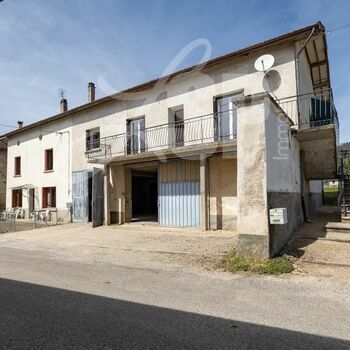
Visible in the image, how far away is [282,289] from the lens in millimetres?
4949

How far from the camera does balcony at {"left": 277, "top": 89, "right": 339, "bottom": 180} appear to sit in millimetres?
9719

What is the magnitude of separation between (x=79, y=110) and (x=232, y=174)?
10.3 m

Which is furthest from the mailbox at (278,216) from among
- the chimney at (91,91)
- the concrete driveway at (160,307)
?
the chimney at (91,91)

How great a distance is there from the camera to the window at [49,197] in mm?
19619

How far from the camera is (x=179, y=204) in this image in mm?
12758

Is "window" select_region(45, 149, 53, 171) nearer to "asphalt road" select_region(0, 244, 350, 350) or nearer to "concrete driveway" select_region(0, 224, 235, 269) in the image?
"concrete driveway" select_region(0, 224, 235, 269)

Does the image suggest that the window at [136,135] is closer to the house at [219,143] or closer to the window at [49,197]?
the house at [219,143]

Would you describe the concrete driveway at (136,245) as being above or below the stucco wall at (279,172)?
below

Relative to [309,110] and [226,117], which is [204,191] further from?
[309,110]

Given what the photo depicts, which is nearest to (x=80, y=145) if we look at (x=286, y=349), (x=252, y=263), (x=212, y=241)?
(x=212, y=241)

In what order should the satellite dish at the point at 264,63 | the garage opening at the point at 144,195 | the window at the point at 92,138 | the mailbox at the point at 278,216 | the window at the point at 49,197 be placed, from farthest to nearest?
the garage opening at the point at 144,195 < the window at the point at 49,197 < the window at the point at 92,138 < the satellite dish at the point at 264,63 < the mailbox at the point at 278,216

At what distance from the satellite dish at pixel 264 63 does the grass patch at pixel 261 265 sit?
259 inches

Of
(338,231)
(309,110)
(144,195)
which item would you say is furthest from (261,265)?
(144,195)

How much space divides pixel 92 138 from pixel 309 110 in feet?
36.8
